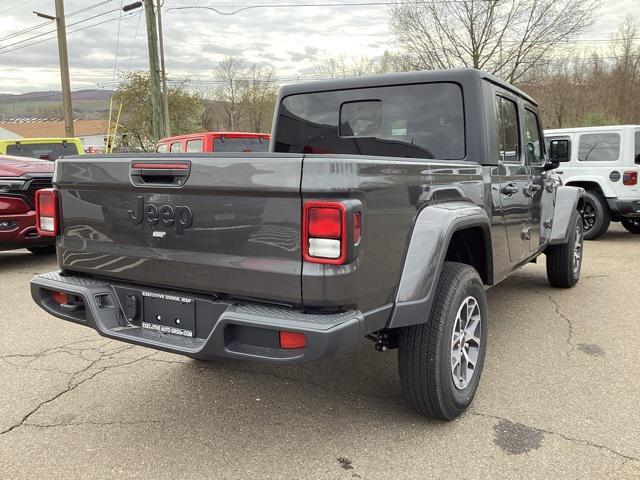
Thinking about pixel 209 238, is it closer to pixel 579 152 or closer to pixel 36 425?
pixel 36 425

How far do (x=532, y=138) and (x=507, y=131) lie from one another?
94 cm

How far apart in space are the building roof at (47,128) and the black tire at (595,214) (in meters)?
76.8

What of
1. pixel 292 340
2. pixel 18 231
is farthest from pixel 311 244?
pixel 18 231

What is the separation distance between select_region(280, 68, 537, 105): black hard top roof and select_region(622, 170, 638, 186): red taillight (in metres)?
5.28

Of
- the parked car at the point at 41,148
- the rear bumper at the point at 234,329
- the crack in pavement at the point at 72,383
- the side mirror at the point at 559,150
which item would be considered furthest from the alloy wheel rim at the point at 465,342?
the parked car at the point at 41,148

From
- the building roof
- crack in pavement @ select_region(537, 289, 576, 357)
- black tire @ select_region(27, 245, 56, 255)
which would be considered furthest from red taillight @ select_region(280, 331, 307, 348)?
the building roof

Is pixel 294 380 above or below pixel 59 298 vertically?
below

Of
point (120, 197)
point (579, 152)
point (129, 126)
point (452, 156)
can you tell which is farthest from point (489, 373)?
point (129, 126)

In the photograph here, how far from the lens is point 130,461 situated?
259 cm

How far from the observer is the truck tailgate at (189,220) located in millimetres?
2248

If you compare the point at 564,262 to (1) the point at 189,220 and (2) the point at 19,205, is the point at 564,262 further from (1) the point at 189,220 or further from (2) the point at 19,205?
(2) the point at 19,205

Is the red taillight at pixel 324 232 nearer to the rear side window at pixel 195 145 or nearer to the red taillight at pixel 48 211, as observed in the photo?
the red taillight at pixel 48 211

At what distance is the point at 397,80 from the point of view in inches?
147

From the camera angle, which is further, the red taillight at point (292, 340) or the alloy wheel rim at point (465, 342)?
the alloy wheel rim at point (465, 342)
